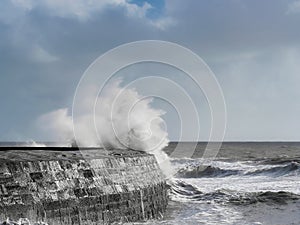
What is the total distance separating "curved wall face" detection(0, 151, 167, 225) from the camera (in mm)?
8547

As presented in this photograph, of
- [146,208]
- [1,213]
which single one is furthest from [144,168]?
[1,213]

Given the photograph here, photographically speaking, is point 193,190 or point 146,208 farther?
point 193,190

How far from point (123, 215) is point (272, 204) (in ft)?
18.5

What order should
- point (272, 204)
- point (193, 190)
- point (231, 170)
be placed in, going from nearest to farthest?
point (272, 204)
point (193, 190)
point (231, 170)

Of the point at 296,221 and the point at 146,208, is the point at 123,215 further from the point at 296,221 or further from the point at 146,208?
the point at 296,221

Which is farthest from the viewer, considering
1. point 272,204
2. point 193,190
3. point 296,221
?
point 193,190

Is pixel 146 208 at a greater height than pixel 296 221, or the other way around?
pixel 146 208

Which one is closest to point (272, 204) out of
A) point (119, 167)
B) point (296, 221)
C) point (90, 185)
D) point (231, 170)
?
point (296, 221)

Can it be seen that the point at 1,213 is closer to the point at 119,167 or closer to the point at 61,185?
the point at 61,185

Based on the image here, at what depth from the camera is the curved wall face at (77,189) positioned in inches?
336

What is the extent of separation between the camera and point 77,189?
372 inches

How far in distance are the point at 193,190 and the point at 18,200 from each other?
9.54m

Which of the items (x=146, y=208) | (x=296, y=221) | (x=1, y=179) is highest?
(x=1, y=179)

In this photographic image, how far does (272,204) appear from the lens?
14.2m
